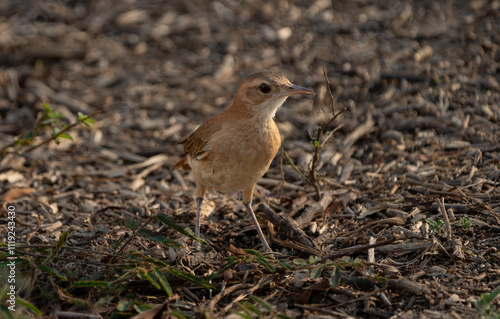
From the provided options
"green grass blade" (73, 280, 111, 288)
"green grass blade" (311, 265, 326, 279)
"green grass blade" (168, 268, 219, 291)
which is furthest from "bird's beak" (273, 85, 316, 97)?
"green grass blade" (73, 280, 111, 288)

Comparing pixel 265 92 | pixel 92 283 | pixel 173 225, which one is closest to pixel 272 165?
pixel 265 92

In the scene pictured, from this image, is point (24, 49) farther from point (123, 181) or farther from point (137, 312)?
point (137, 312)

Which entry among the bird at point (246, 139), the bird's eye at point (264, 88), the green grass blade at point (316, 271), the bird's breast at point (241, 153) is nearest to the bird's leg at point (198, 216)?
the bird at point (246, 139)

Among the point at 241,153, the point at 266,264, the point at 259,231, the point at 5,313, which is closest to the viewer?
the point at 5,313

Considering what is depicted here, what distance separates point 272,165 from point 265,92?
204 cm

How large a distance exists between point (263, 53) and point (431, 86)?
10.8 ft

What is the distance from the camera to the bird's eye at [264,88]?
5363mm

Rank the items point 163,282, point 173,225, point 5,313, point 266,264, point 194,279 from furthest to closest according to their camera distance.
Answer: point 173,225
point 194,279
point 266,264
point 163,282
point 5,313

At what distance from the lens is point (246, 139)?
5199 millimetres

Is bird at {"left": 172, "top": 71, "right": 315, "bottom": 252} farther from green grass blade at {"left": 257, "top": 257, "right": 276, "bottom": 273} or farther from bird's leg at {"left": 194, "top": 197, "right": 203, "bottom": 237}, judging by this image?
green grass blade at {"left": 257, "top": 257, "right": 276, "bottom": 273}

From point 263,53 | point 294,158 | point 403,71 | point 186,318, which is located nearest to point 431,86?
point 403,71

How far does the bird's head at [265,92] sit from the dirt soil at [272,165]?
96 centimetres

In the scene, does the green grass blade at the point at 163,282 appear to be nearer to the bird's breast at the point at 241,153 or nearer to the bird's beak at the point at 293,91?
the bird's breast at the point at 241,153

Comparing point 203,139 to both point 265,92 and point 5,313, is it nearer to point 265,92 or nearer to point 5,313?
point 265,92
